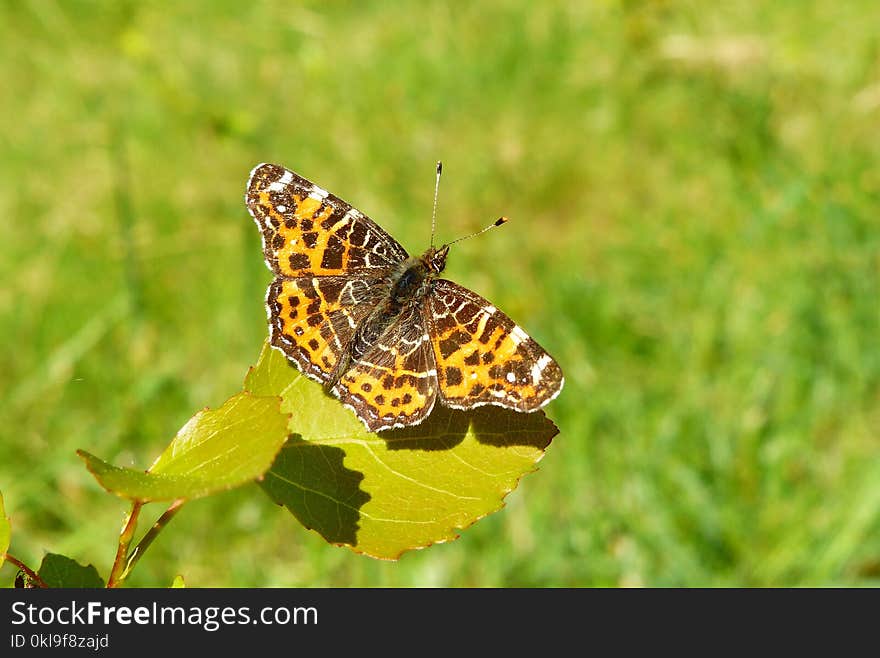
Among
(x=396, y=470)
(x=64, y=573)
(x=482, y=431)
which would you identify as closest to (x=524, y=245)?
(x=482, y=431)

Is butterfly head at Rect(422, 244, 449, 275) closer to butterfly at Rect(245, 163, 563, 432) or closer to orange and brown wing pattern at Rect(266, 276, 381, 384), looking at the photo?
butterfly at Rect(245, 163, 563, 432)

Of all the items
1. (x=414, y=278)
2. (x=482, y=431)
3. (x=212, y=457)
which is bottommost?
(x=212, y=457)

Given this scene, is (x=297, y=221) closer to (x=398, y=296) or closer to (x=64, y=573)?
(x=398, y=296)

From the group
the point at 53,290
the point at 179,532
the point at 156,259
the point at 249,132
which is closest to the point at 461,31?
the point at 249,132

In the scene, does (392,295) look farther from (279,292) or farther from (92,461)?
(92,461)

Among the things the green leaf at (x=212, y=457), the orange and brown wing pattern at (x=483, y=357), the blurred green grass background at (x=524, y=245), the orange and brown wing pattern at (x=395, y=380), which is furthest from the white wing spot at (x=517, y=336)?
the blurred green grass background at (x=524, y=245)

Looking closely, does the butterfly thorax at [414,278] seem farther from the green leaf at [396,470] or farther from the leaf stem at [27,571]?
the leaf stem at [27,571]
